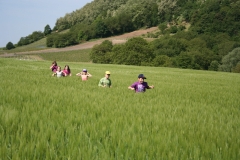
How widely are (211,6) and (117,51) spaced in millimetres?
73241

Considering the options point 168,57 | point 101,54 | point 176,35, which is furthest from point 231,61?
Result: point 101,54

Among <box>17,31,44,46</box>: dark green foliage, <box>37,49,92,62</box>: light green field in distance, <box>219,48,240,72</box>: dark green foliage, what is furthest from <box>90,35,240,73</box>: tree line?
<box>17,31,44,46</box>: dark green foliage

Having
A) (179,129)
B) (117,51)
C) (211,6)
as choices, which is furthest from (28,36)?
(179,129)

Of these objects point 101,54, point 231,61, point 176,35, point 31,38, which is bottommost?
point 231,61

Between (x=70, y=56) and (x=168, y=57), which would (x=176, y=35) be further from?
(x=70, y=56)

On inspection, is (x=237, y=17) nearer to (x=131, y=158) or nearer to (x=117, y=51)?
(x=117, y=51)

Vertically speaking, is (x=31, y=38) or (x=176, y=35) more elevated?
(x=31, y=38)

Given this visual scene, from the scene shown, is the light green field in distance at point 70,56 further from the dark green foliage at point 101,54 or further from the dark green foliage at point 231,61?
the dark green foliage at point 231,61

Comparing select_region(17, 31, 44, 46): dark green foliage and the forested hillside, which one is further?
select_region(17, 31, 44, 46): dark green foliage

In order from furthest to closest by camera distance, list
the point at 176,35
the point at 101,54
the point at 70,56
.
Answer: the point at 176,35 < the point at 70,56 < the point at 101,54

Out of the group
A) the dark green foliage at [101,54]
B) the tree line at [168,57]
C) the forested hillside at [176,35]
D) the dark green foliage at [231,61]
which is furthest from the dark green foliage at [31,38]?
the dark green foliage at [231,61]

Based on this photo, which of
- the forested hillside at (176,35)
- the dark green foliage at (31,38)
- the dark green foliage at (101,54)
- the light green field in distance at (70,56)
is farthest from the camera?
the dark green foliage at (31,38)

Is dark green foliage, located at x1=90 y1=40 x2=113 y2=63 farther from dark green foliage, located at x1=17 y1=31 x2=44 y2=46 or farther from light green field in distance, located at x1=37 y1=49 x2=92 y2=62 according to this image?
dark green foliage, located at x1=17 y1=31 x2=44 y2=46

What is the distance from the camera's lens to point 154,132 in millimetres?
3162
